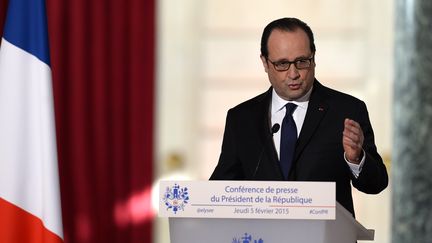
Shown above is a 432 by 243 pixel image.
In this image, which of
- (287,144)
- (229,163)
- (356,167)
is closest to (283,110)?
(287,144)

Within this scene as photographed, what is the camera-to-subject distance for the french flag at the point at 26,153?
3.99m

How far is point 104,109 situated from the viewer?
580cm

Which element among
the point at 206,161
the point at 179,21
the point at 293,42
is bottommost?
the point at 206,161

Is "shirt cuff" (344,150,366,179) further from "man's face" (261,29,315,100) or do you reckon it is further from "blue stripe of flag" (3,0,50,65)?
"blue stripe of flag" (3,0,50,65)

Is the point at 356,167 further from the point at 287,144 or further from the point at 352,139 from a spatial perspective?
the point at 287,144

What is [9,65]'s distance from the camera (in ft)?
13.3

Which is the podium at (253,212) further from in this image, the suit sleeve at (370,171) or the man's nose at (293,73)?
the man's nose at (293,73)

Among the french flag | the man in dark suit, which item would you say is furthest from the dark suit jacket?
the french flag

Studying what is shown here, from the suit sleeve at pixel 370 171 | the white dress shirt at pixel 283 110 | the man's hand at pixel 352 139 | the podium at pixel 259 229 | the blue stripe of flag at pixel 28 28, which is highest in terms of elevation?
the blue stripe of flag at pixel 28 28

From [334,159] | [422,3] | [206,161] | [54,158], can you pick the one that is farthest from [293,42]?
[206,161]

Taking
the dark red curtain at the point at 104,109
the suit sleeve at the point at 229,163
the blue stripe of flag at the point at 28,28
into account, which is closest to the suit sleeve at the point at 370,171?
the suit sleeve at the point at 229,163

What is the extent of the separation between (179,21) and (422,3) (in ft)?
12.9

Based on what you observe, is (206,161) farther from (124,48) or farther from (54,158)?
(54,158)

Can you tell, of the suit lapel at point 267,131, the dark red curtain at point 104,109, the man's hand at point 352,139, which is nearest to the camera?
the man's hand at point 352,139
